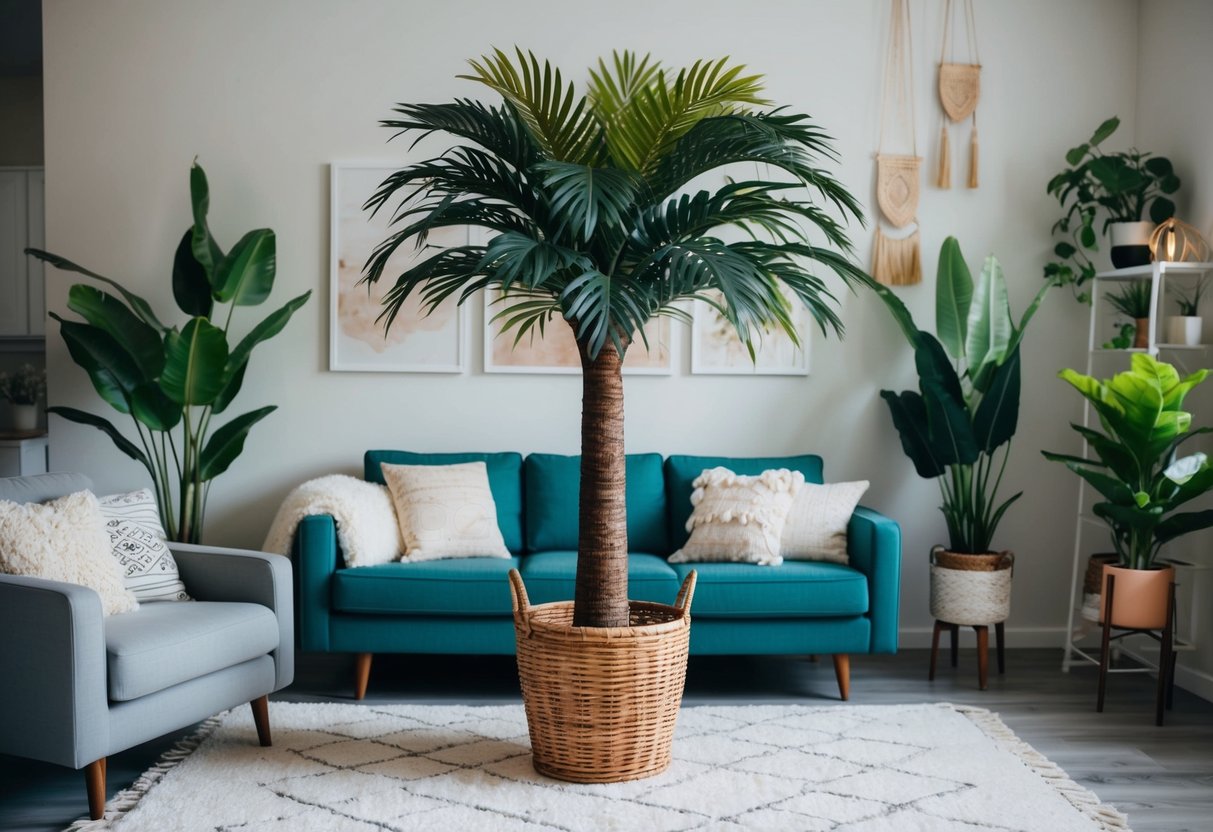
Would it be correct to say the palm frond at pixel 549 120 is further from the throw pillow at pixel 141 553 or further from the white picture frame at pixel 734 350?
the throw pillow at pixel 141 553

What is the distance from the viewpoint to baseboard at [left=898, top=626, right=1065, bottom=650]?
4383 mm

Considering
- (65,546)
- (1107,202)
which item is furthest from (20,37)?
(1107,202)

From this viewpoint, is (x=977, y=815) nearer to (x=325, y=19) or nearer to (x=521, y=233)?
(x=521, y=233)

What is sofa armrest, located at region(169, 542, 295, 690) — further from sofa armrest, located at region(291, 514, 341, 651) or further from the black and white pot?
the black and white pot

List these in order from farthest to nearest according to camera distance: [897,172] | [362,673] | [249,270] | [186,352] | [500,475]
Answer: [897,172] < [500,475] < [249,270] < [186,352] < [362,673]

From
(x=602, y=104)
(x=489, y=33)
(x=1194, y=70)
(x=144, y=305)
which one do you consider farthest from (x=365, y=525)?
(x=1194, y=70)

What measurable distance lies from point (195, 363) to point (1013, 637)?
3.57 meters

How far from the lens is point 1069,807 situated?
2.67 metres

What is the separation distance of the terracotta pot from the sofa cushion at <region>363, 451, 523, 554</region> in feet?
7.23

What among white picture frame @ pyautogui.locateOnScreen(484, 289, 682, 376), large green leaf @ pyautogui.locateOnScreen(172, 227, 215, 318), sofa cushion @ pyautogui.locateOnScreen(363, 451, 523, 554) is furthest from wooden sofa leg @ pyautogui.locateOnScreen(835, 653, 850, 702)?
large green leaf @ pyautogui.locateOnScreen(172, 227, 215, 318)

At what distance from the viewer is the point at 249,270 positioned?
3967 mm

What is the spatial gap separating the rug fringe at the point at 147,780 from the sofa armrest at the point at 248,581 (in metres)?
0.30

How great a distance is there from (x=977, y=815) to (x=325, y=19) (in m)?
3.80

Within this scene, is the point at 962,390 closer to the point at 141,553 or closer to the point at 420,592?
the point at 420,592
